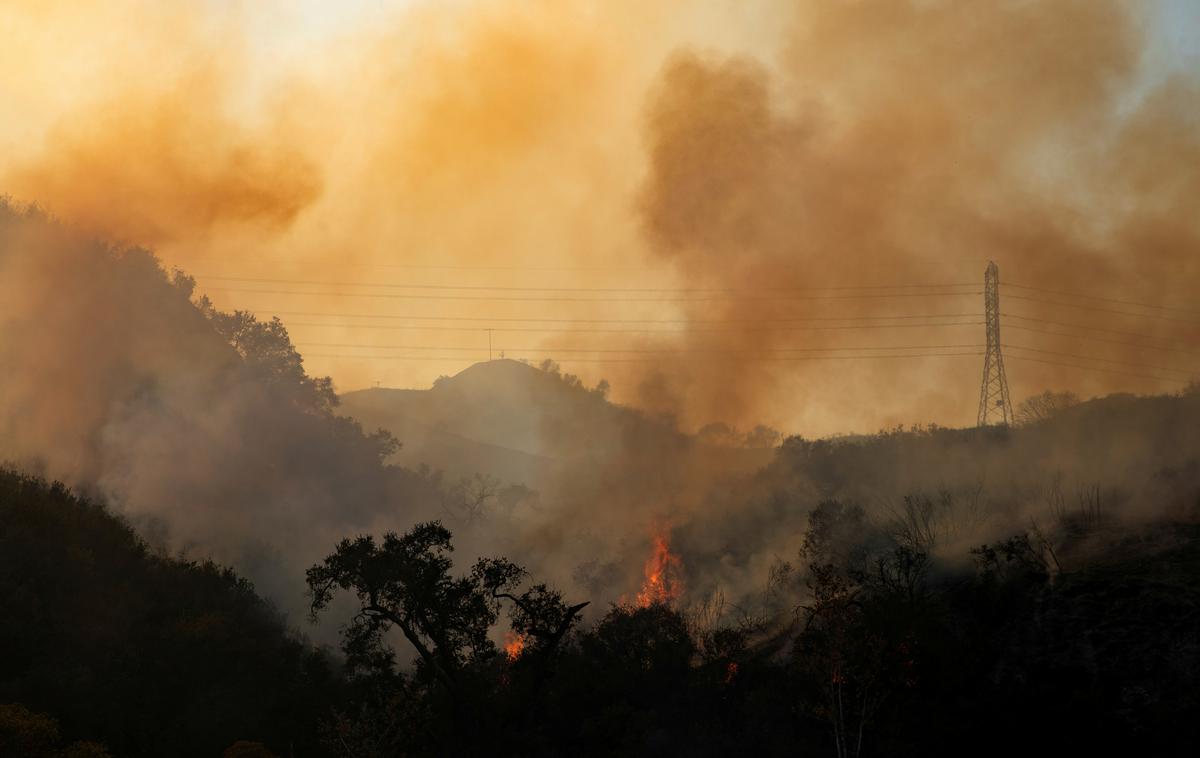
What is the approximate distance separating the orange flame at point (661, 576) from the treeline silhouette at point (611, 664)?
2176 cm

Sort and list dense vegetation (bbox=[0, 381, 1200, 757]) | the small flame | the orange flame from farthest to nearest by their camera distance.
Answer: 1. the orange flame
2. the small flame
3. dense vegetation (bbox=[0, 381, 1200, 757])

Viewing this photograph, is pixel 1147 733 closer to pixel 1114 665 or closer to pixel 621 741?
pixel 1114 665

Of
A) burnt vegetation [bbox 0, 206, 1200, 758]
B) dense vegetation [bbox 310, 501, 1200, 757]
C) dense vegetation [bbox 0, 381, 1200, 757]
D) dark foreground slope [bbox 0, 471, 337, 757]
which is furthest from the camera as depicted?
dark foreground slope [bbox 0, 471, 337, 757]

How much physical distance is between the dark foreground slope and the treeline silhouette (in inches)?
6.7

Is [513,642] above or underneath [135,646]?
above

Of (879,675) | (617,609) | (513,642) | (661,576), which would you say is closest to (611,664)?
(617,609)

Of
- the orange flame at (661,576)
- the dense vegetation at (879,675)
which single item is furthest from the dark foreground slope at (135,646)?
the orange flame at (661,576)

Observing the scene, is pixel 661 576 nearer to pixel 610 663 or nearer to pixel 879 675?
pixel 610 663

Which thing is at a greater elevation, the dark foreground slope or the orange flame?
the orange flame

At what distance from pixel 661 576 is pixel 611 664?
3425 cm

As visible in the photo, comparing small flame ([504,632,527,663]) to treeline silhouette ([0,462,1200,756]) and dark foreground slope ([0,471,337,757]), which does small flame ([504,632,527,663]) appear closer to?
treeline silhouette ([0,462,1200,756])

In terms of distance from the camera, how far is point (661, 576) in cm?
10931

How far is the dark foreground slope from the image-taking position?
65.7 m

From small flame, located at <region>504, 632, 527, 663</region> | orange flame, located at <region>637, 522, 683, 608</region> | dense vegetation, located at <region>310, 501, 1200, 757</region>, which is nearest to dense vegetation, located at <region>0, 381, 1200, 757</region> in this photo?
dense vegetation, located at <region>310, 501, 1200, 757</region>
